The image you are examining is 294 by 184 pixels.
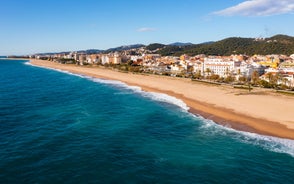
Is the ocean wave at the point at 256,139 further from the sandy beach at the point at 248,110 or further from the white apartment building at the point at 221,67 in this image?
the white apartment building at the point at 221,67

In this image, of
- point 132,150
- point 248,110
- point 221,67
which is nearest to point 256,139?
point 132,150

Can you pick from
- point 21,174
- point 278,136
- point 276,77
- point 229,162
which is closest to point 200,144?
point 229,162

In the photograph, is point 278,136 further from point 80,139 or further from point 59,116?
point 59,116

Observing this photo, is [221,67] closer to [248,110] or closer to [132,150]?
[248,110]

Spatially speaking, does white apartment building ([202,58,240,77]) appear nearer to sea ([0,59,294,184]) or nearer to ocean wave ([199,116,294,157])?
sea ([0,59,294,184])

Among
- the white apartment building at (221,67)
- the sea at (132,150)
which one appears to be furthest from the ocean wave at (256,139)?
the white apartment building at (221,67)

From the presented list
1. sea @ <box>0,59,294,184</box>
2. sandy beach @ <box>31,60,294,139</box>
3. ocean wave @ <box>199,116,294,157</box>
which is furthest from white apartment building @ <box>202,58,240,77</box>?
ocean wave @ <box>199,116,294,157</box>
